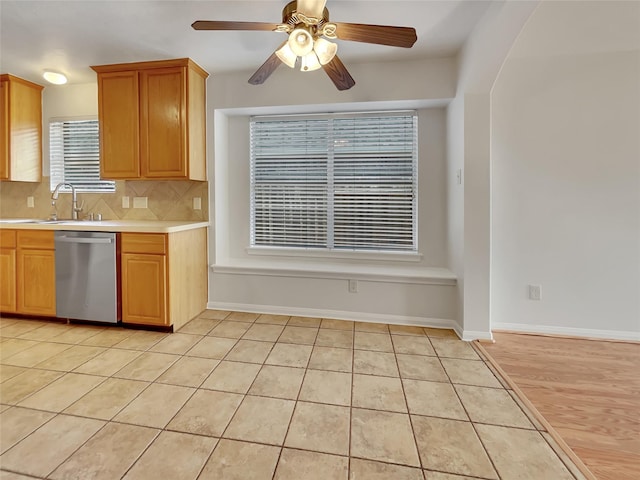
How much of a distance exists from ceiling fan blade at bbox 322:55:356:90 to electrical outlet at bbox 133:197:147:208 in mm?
2413

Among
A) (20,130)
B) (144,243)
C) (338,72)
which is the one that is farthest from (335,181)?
(20,130)

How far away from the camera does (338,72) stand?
2.12 meters

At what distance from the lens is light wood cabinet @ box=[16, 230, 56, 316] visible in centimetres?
283

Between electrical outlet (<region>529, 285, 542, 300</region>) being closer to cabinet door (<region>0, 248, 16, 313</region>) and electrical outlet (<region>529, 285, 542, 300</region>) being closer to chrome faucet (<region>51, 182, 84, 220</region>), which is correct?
chrome faucet (<region>51, 182, 84, 220</region>)

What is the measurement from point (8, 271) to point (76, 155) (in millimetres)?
1389

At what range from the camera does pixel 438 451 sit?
1.40 meters

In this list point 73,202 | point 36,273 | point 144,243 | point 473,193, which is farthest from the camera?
point 73,202

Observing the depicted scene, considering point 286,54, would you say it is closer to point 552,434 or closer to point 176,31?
point 176,31

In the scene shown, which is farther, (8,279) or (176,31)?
(8,279)

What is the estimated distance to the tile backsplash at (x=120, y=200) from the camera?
3.28m

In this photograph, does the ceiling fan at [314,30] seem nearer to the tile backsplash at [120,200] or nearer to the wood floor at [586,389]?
the tile backsplash at [120,200]

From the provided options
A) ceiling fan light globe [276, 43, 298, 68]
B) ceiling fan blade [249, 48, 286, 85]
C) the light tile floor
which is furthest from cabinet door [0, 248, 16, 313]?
ceiling fan light globe [276, 43, 298, 68]

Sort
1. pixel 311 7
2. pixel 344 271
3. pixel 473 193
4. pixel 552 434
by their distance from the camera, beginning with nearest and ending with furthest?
1. pixel 552 434
2. pixel 311 7
3. pixel 473 193
4. pixel 344 271

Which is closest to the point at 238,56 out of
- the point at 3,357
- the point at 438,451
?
the point at 3,357
